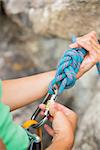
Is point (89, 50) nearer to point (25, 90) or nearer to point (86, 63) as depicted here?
point (86, 63)

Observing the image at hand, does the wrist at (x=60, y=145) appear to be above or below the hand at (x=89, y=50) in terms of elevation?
below

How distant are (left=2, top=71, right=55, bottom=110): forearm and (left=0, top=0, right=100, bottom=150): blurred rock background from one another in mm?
282

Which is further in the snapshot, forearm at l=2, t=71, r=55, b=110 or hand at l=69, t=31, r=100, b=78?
forearm at l=2, t=71, r=55, b=110

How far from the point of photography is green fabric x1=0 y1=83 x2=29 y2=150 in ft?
4.75

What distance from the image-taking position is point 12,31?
2.59 m

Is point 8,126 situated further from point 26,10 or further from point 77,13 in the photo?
point 26,10

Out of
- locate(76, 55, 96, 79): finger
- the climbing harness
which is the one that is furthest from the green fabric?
locate(76, 55, 96, 79): finger

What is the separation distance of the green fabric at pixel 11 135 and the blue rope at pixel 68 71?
0.59ft

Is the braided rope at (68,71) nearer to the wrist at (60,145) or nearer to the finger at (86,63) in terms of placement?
the finger at (86,63)

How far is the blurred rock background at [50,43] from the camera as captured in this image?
1.82 meters

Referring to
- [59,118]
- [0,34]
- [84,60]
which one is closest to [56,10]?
[0,34]

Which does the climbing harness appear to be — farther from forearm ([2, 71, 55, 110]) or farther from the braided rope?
forearm ([2, 71, 55, 110])

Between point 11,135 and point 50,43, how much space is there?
1.00 metres

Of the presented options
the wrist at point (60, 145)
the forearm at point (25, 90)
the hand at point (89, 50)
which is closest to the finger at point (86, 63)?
the hand at point (89, 50)
